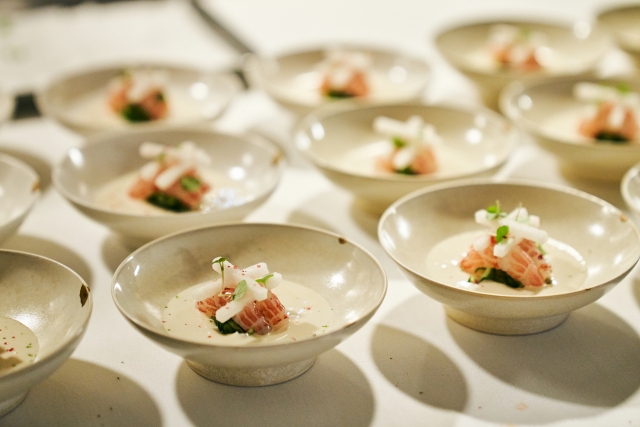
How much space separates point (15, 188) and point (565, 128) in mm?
1927

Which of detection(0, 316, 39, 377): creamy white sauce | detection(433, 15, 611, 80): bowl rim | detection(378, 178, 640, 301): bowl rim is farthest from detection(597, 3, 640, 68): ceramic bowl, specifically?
detection(0, 316, 39, 377): creamy white sauce

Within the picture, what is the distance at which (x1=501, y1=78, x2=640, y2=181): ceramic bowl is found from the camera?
2.20m

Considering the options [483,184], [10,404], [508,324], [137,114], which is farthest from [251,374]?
[137,114]

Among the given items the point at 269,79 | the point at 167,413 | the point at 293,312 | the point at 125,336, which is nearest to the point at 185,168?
the point at 125,336

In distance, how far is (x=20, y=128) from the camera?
2750mm

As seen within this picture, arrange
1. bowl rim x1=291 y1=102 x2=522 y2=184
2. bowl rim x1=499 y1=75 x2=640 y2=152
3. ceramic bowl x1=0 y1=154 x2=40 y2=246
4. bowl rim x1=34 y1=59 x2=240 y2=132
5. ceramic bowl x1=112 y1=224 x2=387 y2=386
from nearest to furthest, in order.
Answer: ceramic bowl x1=112 y1=224 x2=387 y2=386
ceramic bowl x1=0 y1=154 x2=40 y2=246
bowl rim x1=291 y1=102 x2=522 y2=184
bowl rim x1=499 y1=75 x2=640 y2=152
bowl rim x1=34 y1=59 x2=240 y2=132

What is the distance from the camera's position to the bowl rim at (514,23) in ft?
9.16

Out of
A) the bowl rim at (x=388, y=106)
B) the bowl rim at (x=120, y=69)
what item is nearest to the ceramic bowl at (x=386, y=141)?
the bowl rim at (x=388, y=106)

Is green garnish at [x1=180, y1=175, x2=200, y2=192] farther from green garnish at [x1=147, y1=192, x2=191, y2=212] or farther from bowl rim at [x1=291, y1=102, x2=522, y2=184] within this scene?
bowl rim at [x1=291, y1=102, x2=522, y2=184]

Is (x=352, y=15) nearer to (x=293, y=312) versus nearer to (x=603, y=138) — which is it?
(x=603, y=138)

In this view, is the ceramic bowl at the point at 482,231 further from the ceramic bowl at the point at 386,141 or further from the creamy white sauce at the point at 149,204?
the creamy white sauce at the point at 149,204

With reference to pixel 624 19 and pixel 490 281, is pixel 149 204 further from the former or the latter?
pixel 624 19

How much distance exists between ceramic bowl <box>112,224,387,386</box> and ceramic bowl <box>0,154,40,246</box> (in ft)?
1.56

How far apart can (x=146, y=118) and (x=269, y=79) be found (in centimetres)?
63
